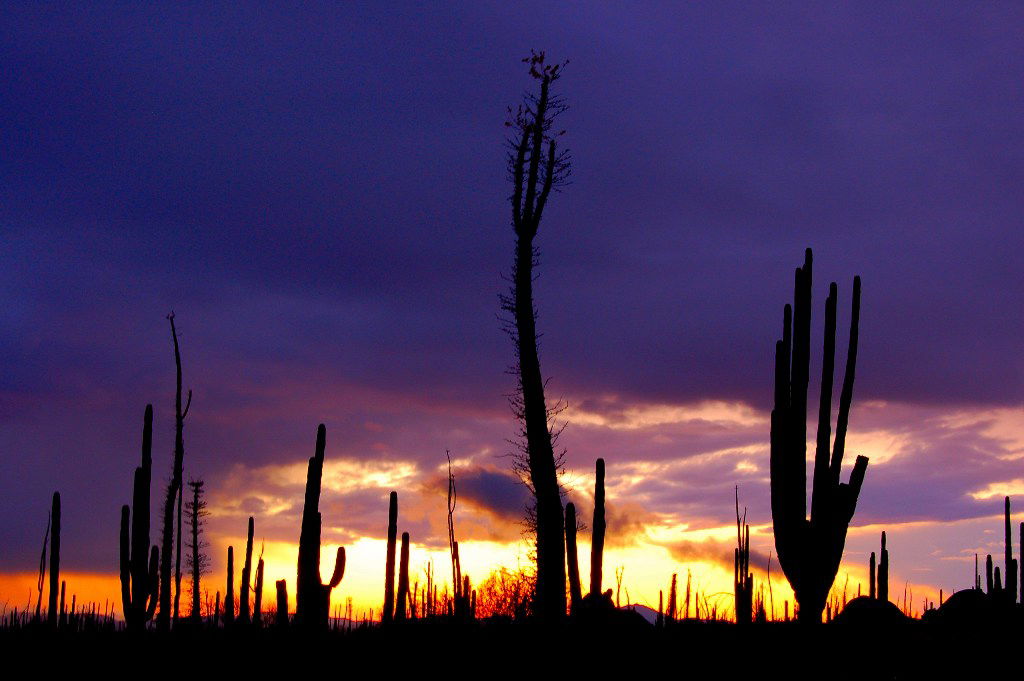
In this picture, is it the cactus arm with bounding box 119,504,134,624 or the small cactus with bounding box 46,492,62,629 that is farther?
the small cactus with bounding box 46,492,62,629

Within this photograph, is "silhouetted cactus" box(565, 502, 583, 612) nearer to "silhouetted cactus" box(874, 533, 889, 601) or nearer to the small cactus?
"silhouetted cactus" box(874, 533, 889, 601)

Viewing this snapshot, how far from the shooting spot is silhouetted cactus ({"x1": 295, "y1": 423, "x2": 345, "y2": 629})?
14.4 m

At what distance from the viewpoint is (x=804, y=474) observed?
14.2 m

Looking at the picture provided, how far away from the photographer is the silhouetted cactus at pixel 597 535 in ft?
59.5

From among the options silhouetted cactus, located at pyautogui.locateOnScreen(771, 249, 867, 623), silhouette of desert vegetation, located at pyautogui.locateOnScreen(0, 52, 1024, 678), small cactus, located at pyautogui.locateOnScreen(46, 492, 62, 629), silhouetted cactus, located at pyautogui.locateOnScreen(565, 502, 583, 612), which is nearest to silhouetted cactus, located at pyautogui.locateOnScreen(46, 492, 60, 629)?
small cactus, located at pyautogui.locateOnScreen(46, 492, 62, 629)

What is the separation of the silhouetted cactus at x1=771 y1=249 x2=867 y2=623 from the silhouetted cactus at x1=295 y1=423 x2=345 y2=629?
6.09 meters

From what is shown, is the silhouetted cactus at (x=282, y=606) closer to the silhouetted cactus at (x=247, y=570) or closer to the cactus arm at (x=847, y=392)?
the cactus arm at (x=847, y=392)

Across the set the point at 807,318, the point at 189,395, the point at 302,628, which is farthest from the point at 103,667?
the point at 189,395

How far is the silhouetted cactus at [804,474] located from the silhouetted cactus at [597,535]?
13.7ft

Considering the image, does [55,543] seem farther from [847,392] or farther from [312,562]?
[847,392]


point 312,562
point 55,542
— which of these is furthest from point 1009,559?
point 55,542

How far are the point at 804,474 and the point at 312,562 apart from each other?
23.6 feet

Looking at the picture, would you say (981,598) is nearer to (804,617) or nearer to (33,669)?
(804,617)

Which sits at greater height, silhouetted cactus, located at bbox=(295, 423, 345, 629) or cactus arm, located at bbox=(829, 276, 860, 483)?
cactus arm, located at bbox=(829, 276, 860, 483)
